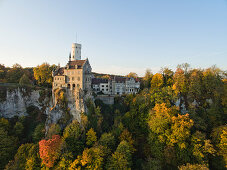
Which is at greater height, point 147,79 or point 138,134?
point 147,79

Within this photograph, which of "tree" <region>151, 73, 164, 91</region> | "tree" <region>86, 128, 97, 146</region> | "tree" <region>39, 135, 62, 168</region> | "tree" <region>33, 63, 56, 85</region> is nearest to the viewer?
"tree" <region>39, 135, 62, 168</region>

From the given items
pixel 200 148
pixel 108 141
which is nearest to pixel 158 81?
pixel 200 148

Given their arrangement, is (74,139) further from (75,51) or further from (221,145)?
(75,51)

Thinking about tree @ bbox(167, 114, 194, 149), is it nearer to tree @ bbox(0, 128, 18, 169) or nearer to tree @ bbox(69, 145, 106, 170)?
tree @ bbox(69, 145, 106, 170)

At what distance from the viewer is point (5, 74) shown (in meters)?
50.1

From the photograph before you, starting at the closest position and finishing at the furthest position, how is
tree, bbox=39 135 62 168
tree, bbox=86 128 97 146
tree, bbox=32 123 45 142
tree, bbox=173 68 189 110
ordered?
tree, bbox=39 135 62 168 < tree, bbox=86 128 97 146 < tree, bbox=32 123 45 142 < tree, bbox=173 68 189 110

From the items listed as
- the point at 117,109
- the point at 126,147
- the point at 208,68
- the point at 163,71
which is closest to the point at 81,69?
the point at 117,109

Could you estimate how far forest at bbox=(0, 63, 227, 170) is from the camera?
24812 millimetres

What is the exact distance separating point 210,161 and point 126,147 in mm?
19733

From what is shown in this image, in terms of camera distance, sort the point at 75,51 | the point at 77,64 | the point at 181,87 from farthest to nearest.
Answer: the point at 75,51, the point at 77,64, the point at 181,87

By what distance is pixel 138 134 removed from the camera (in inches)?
1364

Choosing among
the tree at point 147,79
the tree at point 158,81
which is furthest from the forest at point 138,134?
the tree at point 147,79

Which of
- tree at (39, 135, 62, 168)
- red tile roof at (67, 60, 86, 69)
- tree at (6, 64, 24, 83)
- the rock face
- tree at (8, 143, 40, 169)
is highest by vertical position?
red tile roof at (67, 60, 86, 69)

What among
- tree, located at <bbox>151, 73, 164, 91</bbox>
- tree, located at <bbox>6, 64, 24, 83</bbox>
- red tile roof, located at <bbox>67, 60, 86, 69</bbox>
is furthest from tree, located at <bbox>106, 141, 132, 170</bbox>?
tree, located at <bbox>6, 64, 24, 83</bbox>
